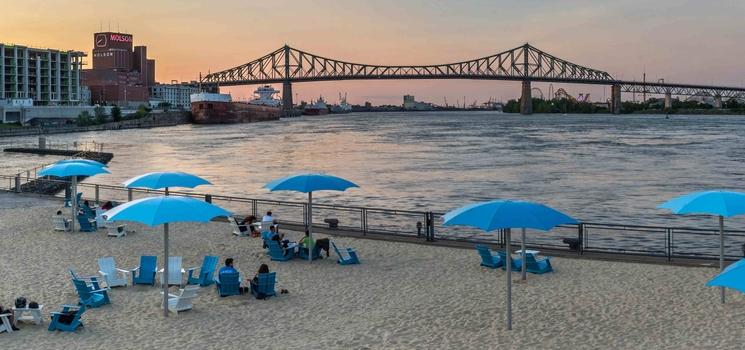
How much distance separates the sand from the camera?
10023 mm

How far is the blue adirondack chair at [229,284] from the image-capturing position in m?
12.4

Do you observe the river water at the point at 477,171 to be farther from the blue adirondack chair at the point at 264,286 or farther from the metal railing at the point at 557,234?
the blue adirondack chair at the point at 264,286

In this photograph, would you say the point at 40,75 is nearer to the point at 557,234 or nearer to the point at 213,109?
the point at 213,109

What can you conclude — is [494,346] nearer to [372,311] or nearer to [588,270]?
[372,311]

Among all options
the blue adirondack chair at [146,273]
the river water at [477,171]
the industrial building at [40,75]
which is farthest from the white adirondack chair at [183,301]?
the industrial building at [40,75]

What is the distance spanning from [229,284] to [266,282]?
0.71m

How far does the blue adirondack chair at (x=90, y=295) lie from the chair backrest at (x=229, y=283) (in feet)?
5.97

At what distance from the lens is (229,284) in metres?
12.4

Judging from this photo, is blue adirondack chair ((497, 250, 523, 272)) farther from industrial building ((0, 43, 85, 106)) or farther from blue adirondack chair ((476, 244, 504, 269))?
industrial building ((0, 43, 85, 106))

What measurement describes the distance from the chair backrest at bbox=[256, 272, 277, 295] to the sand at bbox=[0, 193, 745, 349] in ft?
0.81

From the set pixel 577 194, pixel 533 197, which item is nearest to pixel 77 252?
pixel 533 197

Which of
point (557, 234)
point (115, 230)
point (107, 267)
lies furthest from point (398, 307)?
point (557, 234)

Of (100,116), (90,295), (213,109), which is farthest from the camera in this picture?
(213,109)

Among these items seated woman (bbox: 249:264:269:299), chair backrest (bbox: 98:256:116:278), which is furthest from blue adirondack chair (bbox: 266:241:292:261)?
chair backrest (bbox: 98:256:116:278)
